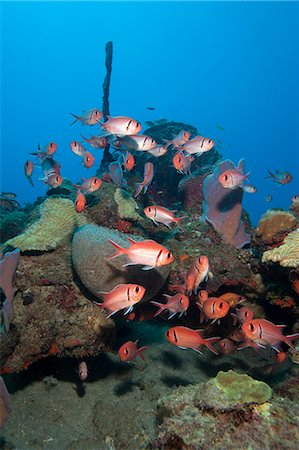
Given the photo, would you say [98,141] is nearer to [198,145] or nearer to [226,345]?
[198,145]

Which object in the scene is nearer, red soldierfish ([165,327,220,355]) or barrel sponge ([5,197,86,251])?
red soldierfish ([165,327,220,355])

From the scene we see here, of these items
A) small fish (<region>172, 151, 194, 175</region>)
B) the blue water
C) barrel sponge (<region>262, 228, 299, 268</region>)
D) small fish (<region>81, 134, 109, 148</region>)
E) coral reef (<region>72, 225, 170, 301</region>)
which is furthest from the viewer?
the blue water

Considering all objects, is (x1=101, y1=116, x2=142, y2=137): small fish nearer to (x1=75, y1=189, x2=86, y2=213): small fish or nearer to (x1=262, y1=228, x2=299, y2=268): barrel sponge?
(x1=75, y1=189, x2=86, y2=213): small fish

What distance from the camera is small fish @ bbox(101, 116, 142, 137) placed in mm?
4531

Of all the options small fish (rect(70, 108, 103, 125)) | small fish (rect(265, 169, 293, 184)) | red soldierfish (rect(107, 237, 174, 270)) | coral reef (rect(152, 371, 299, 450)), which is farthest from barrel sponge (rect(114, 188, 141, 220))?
small fish (rect(265, 169, 293, 184))

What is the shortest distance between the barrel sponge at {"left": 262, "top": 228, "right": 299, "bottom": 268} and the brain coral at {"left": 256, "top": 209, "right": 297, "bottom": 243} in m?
0.22

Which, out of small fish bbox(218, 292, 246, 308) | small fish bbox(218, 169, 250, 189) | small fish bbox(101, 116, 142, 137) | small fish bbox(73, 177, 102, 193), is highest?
small fish bbox(101, 116, 142, 137)

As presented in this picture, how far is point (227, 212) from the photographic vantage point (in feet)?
21.8

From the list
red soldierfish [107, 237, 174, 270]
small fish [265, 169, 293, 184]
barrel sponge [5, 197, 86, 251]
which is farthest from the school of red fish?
small fish [265, 169, 293, 184]

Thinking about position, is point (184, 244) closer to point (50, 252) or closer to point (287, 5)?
point (50, 252)

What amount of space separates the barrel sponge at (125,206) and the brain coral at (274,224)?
2.54 meters

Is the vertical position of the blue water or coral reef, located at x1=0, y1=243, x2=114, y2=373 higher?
the blue water


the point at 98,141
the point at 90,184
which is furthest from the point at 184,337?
the point at 98,141

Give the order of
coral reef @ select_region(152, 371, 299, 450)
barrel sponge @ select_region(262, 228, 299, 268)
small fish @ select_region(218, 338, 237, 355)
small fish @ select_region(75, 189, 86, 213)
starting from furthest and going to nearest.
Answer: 1. small fish @ select_region(75, 189, 86, 213)
2. small fish @ select_region(218, 338, 237, 355)
3. barrel sponge @ select_region(262, 228, 299, 268)
4. coral reef @ select_region(152, 371, 299, 450)
